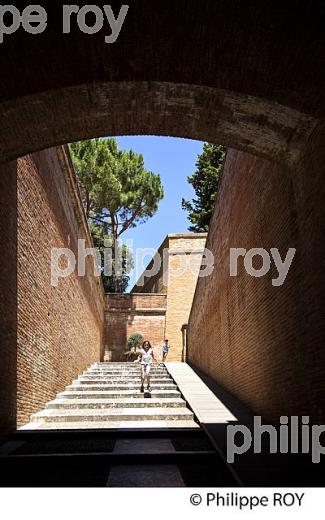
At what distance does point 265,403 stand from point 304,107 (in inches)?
161

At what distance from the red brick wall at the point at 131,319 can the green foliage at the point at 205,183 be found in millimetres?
5764

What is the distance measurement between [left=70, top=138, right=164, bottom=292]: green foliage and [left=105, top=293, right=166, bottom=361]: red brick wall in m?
3.90

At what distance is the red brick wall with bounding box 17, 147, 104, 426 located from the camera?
249 inches

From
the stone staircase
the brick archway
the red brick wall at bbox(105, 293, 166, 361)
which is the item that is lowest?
the stone staircase

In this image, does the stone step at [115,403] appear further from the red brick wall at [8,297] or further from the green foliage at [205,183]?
the green foliage at [205,183]

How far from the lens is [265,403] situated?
6586mm

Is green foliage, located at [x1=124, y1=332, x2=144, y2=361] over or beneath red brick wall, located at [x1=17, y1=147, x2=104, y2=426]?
beneath

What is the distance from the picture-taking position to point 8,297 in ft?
18.4

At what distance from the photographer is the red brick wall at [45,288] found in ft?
20.8

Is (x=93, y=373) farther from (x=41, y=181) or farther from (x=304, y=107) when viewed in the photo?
(x=304, y=107)

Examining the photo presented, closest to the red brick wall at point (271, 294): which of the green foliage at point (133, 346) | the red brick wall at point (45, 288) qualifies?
the red brick wall at point (45, 288)

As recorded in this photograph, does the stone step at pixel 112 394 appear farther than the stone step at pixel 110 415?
Yes

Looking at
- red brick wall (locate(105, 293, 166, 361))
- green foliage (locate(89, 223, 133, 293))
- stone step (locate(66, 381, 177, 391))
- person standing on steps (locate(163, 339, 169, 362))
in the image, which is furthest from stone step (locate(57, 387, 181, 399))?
green foliage (locate(89, 223, 133, 293))

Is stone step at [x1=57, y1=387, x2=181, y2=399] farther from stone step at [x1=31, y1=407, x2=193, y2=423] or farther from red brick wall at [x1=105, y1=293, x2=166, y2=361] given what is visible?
red brick wall at [x1=105, y1=293, x2=166, y2=361]
